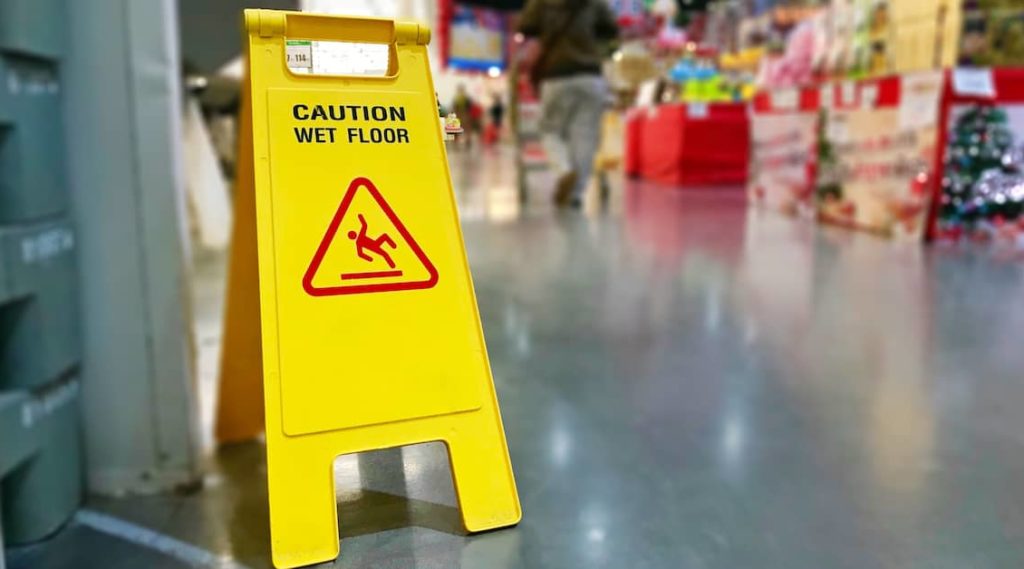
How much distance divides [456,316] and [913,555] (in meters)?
0.75

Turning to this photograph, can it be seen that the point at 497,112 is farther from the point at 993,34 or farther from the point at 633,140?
the point at 993,34

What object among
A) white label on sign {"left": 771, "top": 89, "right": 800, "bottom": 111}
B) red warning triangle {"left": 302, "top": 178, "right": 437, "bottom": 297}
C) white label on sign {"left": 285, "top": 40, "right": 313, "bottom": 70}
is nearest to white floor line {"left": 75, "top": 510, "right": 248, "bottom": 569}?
red warning triangle {"left": 302, "top": 178, "right": 437, "bottom": 297}

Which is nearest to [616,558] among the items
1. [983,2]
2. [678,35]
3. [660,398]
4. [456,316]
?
[456,316]

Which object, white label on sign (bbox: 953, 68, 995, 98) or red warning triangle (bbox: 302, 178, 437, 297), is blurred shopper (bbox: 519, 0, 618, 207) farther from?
red warning triangle (bbox: 302, 178, 437, 297)

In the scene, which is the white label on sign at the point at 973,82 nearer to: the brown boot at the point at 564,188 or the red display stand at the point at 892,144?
the red display stand at the point at 892,144

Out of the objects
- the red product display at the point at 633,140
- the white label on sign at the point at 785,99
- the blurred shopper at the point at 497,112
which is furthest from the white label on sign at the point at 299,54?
the blurred shopper at the point at 497,112

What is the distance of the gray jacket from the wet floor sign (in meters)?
4.15

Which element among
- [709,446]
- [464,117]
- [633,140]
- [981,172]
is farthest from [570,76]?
[633,140]

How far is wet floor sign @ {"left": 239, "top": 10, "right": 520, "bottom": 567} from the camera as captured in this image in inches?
39.8

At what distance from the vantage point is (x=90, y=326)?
4.50 feet

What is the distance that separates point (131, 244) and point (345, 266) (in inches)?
21.7

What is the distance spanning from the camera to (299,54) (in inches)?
39.9

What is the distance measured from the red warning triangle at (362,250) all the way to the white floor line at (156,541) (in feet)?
1.50

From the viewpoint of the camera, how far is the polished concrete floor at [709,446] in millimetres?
1178
